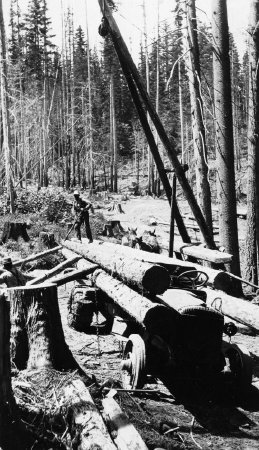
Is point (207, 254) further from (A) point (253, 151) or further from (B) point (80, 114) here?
(B) point (80, 114)

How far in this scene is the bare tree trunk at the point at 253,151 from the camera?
36.9 feet

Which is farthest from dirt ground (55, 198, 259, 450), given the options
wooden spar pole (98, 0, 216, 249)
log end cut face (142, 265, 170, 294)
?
wooden spar pole (98, 0, 216, 249)

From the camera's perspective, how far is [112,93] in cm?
4869

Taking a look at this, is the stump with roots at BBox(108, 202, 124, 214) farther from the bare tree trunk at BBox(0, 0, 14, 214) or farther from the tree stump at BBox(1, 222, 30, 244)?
the tree stump at BBox(1, 222, 30, 244)

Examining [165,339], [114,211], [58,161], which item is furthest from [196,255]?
[58,161]

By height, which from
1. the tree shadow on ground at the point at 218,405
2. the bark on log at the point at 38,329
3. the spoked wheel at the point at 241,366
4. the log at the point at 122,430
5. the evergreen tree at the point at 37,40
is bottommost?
the tree shadow on ground at the point at 218,405

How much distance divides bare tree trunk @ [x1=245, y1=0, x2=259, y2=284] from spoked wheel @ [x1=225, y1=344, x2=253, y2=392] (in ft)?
17.5

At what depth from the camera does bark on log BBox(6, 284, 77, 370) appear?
573 centimetres

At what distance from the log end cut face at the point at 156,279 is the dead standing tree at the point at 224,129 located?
491 cm

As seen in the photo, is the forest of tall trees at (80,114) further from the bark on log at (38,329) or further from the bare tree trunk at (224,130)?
the bark on log at (38,329)

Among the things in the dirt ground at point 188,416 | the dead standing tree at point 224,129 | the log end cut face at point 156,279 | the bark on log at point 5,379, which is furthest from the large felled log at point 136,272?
the dead standing tree at point 224,129

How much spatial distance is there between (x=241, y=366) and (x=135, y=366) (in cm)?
148

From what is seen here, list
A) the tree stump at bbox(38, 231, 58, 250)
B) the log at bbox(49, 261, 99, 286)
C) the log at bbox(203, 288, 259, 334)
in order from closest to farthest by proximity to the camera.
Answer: the log at bbox(203, 288, 259, 334), the log at bbox(49, 261, 99, 286), the tree stump at bbox(38, 231, 58, 250)

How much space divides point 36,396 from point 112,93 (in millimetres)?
46588
